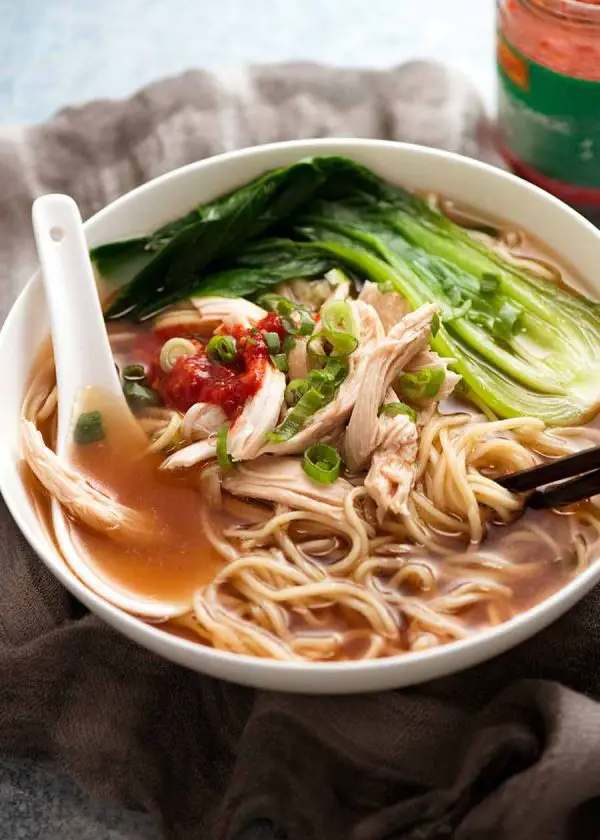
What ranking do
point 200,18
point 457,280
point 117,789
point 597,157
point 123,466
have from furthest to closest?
point 200,18 → point 597,157 → point 457,280 → point 123,466 → point 117,789

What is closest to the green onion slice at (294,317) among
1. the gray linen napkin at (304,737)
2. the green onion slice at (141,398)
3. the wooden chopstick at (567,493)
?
the green onion slice at (141,398)

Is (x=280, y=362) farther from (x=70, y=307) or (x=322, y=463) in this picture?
(x=70, y=307)

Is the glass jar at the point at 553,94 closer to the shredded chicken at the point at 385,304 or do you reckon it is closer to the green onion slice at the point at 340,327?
the shredded chicken at the point at 385,304

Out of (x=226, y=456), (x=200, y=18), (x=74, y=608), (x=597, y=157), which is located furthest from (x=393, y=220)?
(x=200, y=18)

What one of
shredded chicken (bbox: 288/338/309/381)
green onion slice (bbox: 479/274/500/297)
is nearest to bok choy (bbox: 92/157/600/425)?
green onion slice (bbox: 479/274/500/297)

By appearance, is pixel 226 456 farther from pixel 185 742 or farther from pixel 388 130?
pixel 388 130

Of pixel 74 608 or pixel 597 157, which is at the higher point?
pixel 597 157

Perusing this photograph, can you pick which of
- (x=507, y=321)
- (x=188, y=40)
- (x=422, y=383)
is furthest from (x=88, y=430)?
(x=188, y=40)
